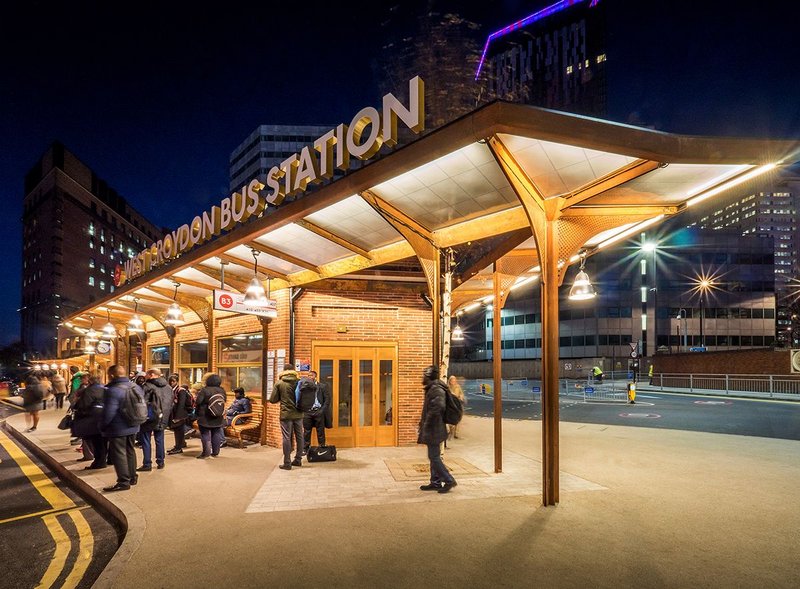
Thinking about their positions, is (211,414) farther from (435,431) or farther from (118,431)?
(435,431)

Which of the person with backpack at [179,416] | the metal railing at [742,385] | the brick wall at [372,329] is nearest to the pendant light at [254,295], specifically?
the brick wall at [372,329]

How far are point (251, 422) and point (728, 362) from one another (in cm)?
3037

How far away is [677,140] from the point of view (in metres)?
4.81

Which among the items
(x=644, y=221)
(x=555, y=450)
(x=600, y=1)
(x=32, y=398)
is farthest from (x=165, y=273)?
(x=600, y=1)

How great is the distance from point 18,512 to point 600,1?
3597 inches

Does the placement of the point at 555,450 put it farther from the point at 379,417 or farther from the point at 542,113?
the point at 379,417

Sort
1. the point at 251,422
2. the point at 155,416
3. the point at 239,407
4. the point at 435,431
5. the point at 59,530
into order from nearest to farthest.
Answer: the point at 59,530, the point at 435,431, the point at 155,416, the point at 239,407, the point at 251,422

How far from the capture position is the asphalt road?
44.3 feet

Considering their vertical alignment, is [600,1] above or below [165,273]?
above

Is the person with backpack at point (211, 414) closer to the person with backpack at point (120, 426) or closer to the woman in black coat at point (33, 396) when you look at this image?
the person with backpack at point (120, 426)

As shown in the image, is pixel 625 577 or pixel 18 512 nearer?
pixel 625 577

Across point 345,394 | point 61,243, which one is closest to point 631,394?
point 345,394

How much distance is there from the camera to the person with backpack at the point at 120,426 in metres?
6.93

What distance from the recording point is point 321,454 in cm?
878
